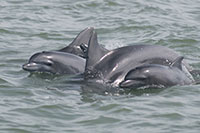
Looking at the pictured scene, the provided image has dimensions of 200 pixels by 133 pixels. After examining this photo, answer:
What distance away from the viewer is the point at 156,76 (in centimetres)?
1354

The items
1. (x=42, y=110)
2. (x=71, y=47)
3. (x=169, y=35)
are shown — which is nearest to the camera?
(x=42, y=110)

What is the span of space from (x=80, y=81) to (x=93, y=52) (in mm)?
697

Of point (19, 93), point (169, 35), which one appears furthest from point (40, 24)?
point (19, 93)

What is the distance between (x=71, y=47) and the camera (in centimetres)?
1575

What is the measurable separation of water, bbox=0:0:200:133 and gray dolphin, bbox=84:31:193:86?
0.45m

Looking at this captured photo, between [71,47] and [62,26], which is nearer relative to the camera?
[71,47]

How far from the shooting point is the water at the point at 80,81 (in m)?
11.6

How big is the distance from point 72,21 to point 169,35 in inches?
128

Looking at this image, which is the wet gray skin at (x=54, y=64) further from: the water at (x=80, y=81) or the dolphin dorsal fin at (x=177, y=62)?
the dolphin dorsal fin at (x=177, y=62)

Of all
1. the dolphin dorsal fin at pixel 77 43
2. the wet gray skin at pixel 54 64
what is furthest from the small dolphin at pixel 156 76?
the dolphin dorsal fin at pixel 77 43

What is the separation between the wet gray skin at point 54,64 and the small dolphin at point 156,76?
1732 millimetres

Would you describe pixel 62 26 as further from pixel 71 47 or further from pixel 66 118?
pixel 66 118

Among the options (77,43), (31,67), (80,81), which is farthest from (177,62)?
(31,67)

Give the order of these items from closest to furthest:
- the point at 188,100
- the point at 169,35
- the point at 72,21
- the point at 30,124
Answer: the point at 30,124 → the point at 188,100 → the point at 169,35 → the point at 72,21
